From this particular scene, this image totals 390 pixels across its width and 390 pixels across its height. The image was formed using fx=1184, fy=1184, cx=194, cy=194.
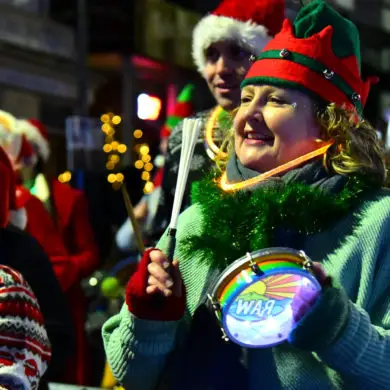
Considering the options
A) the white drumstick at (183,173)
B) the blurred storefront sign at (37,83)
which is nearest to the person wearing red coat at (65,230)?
the white drumstick at (183,173)

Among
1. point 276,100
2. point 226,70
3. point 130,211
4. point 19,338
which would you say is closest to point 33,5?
point 226,70

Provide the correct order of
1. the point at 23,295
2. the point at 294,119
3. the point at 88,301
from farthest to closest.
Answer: the point at 88,301 → the point at 23,295 → the point at 294,119

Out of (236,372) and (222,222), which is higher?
(222,222)

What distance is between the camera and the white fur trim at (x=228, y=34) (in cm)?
521

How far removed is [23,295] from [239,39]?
6.77 ft

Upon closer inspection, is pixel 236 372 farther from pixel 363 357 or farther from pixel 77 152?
pixel 77 152

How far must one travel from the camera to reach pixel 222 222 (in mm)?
3168

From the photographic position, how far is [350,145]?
130 inches

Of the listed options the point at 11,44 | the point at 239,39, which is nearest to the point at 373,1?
the point at 11,44

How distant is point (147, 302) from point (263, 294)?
1.10ft

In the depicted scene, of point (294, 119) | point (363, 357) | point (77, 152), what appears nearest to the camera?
point (363, 357)

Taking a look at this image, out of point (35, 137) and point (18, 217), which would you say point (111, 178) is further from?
point (18, 217)

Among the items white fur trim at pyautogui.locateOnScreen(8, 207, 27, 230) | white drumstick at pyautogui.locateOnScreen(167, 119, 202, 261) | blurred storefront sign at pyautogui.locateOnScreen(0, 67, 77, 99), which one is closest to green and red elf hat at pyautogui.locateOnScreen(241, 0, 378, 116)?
white drumstick at pyautogui.locateOnScreen(167, 119, 202, 261)

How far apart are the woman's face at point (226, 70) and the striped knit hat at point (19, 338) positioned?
1.68 meters
